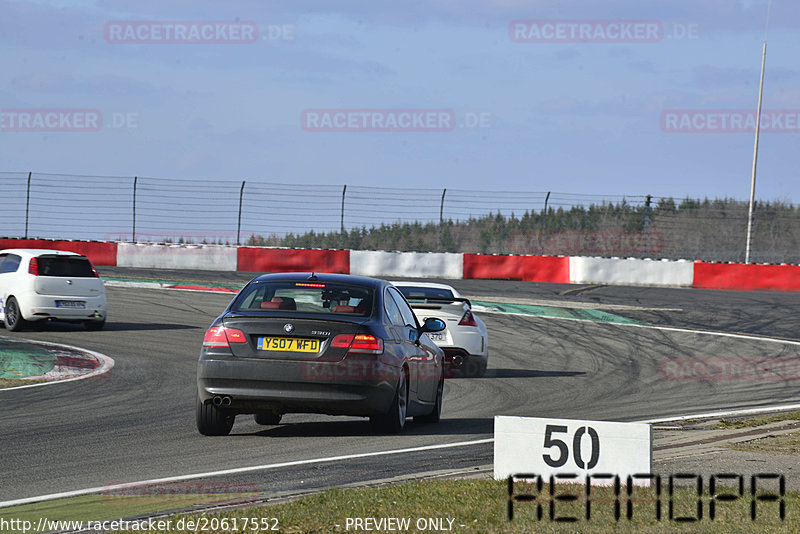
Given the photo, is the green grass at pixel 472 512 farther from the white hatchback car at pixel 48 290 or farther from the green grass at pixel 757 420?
the white hatchback car at pixel 48 290

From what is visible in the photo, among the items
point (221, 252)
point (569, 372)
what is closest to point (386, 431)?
point (569, 372)

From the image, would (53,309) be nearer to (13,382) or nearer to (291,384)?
(13,382)

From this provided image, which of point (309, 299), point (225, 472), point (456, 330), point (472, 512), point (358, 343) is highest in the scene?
point (309, 299)

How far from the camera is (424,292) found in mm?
15492

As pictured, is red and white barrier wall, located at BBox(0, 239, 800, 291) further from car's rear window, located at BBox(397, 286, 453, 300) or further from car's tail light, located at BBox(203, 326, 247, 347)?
car's tail light, located at BBox(203, 326, 247, 347)

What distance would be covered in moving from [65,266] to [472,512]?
15.1m

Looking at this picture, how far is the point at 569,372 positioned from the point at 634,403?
317cm

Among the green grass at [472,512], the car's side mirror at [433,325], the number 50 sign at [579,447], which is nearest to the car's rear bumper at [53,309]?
the car's side mirror at [433,325]

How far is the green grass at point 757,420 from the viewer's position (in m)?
11.0

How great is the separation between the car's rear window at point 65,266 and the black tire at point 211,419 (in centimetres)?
1088

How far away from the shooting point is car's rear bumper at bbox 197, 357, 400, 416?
29.4 feet

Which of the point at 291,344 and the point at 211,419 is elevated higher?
the point at 291,344

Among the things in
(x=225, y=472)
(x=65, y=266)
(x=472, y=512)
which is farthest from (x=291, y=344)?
(x=65, y=266)

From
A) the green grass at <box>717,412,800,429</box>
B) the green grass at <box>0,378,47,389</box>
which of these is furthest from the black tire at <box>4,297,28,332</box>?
the green grass at <box>717,412,800,429</box>
